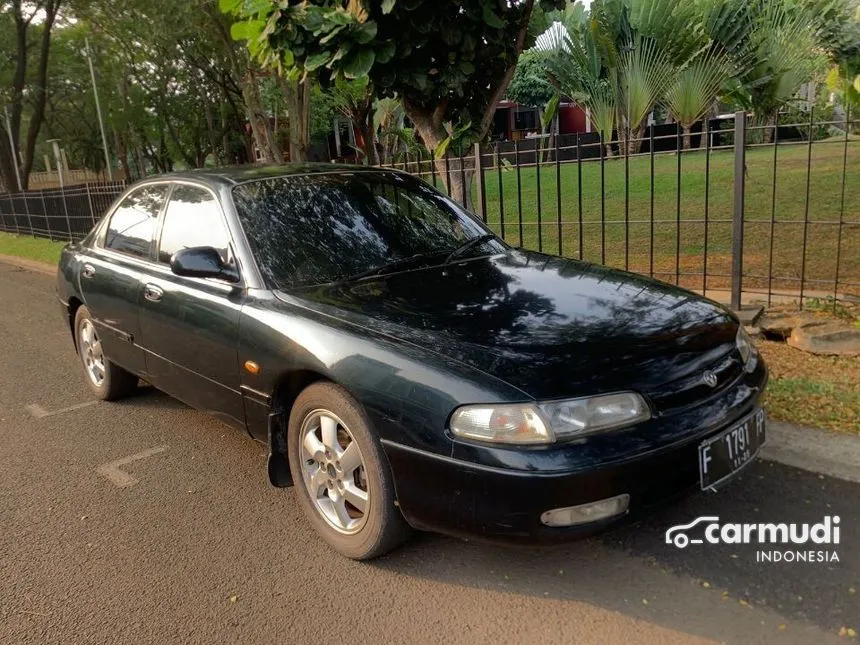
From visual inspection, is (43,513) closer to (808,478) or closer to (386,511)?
(386,511)

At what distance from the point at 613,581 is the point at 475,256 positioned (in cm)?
187

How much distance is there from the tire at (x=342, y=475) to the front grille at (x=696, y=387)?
106cm

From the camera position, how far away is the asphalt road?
101 inches

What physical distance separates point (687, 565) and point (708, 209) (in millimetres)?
6432

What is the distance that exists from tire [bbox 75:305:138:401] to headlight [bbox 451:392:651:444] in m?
3.29

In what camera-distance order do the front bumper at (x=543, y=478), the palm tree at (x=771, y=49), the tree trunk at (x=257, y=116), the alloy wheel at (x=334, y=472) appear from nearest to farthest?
the front bumper at (x=543, y=478)
the alloy wheel at (x=334, y=472)
the palm tree at (x=771, y=49)
the tree trunk at (x=257, y=116)

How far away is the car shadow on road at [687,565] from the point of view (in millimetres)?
2635

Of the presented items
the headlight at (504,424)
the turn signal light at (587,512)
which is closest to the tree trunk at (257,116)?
the headlight at (504,424)

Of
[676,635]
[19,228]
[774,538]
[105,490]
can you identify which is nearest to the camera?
[676,635]

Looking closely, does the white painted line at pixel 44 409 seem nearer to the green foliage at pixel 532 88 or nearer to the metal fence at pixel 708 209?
the metal fence at pixel 708 209

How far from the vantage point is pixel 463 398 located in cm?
252

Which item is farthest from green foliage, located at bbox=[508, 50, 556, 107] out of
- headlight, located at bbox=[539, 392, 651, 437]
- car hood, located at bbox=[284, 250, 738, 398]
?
headlight, located at bbox=[539, 392, 651, 437]

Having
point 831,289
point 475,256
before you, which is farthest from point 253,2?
point 831,289

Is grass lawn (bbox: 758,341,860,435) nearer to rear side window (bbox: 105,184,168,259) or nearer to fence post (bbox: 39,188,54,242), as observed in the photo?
rear side window (bbox: 105,184,168,259)
